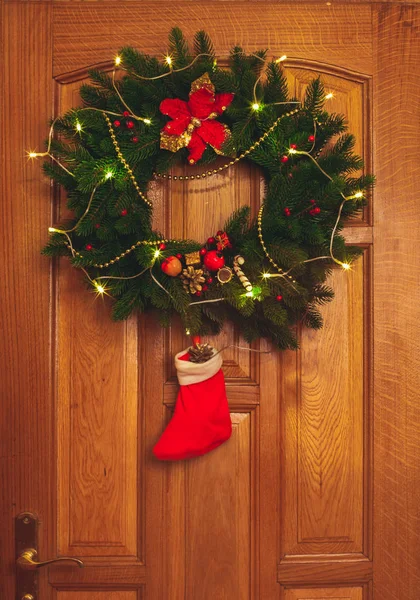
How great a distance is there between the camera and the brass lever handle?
4.19ft

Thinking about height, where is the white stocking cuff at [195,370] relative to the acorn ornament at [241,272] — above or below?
below

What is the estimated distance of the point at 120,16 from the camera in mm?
1299

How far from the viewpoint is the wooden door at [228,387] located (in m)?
1.30

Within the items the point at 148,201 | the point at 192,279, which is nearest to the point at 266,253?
the point at 192,279

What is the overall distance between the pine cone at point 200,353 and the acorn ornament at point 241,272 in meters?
0.17

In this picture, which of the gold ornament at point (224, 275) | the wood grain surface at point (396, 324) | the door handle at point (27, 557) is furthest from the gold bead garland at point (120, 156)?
the door handle at point (27, 557)

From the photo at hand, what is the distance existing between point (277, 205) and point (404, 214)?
34cm

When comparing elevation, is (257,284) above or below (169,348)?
above

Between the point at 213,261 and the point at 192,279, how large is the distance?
0.21 feet

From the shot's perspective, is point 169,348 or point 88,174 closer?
point 88,174

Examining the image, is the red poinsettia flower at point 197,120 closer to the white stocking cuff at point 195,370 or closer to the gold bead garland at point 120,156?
the gold bead garland at point 120,156

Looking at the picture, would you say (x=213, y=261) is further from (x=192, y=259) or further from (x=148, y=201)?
(x=148, y=201)

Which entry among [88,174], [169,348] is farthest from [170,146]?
[169,348]

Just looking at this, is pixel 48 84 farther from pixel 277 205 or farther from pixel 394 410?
pixel 394 410
